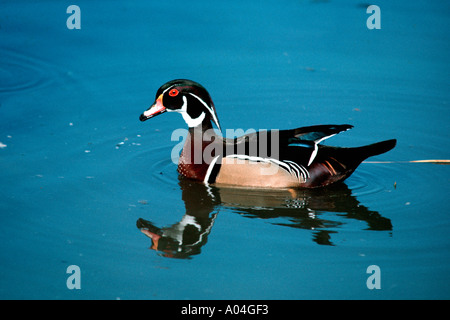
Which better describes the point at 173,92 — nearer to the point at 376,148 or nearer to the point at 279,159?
the point at 279,159

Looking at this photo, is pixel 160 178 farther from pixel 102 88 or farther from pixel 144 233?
pixel 102 88

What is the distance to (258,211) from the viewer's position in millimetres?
6738

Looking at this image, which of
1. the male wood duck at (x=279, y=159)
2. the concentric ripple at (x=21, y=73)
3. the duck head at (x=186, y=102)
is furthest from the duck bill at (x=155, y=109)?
the concentric ripple at (x=21, y=73)

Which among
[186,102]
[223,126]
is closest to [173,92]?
[186,102]

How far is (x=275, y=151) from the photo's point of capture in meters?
7.17

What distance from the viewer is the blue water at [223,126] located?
567 centimetres

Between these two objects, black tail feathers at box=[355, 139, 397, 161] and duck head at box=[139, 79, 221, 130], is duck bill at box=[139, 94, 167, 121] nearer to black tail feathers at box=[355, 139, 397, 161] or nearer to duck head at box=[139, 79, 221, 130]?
duck head at box=[139, 79, 221, 130]

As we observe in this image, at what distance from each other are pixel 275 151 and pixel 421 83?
329 centimetres

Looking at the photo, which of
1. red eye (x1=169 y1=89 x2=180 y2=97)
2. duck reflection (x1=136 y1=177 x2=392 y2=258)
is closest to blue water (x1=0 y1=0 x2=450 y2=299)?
duck reflection (x1=136 y1=177 x2=392 y2=258)

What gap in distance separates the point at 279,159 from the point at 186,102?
4.01 ft

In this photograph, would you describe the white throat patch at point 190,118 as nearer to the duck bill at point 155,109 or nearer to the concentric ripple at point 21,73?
the duck bill at point 155,109

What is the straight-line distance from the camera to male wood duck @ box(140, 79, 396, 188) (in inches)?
283

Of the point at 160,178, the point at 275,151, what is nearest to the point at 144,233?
the point at 160,178

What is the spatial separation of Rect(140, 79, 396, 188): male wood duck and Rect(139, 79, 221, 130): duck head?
344 mm
